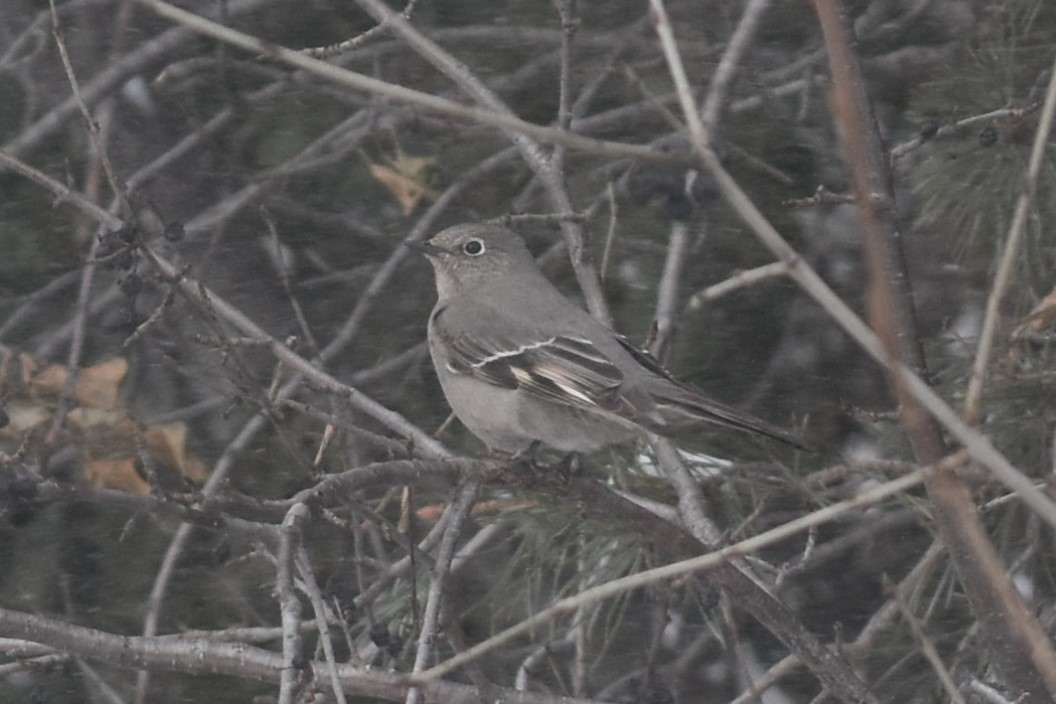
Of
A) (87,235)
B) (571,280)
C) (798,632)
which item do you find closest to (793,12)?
(571,280)

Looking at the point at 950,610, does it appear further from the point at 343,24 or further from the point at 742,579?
the point at 343,24

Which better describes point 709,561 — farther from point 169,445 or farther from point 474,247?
point 474,247

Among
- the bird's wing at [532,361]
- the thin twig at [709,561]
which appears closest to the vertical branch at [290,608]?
the thin twig at [709,561]

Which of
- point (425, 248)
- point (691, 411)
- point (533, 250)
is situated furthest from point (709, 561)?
point (533, 250)

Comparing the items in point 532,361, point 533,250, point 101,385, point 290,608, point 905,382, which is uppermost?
point 905,382

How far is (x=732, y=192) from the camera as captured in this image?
5.03 ft

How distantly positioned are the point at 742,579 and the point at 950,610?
4.55ft

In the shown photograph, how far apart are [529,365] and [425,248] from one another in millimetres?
526

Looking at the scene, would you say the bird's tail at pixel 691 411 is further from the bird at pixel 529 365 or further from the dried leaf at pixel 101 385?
the dried leaf at pixel 101 385

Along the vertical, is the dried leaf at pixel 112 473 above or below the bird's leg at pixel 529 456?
above

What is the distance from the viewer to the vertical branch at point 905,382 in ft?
4.91

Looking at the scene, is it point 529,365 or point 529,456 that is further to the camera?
point 529,365

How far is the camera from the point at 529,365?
397cm

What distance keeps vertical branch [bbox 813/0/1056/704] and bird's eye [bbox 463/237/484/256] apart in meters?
1.93
